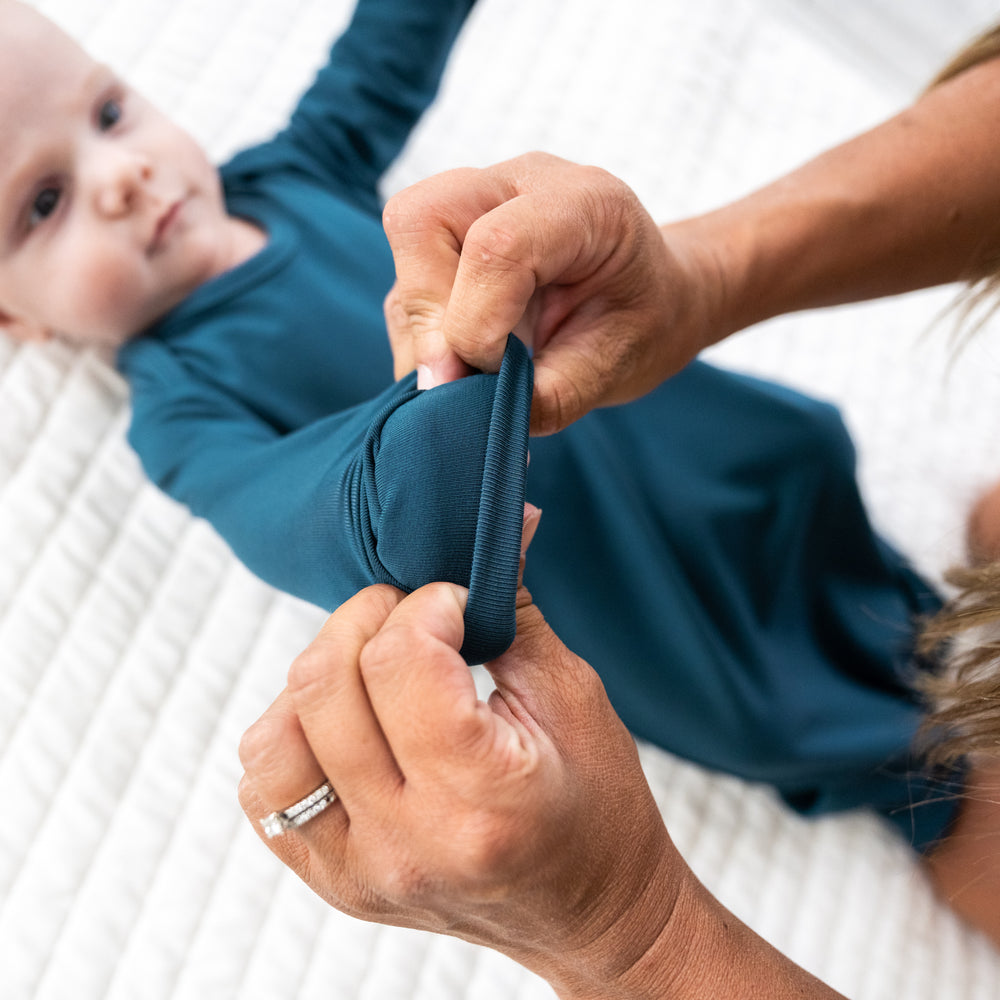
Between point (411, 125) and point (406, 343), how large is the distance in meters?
0.51

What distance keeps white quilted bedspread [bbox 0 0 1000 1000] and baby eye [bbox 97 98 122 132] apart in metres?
0.20

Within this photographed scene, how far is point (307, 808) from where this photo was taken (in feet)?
1.24

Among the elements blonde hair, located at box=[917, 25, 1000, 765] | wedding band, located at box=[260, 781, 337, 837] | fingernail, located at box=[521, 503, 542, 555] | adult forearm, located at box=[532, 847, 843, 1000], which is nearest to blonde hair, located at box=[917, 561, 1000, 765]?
blonde hair, located at box=[917, 25, 1000, 765]

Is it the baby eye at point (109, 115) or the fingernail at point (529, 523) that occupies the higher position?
the baby eye at point (109, 115)

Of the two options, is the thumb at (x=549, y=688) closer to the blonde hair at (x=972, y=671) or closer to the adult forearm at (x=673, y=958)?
the adult forearm at (x=673, y=958)

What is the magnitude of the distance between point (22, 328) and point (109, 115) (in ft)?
0.70

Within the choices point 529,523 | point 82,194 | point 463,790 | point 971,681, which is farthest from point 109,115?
point 971,681

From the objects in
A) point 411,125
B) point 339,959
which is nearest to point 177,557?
point 339,959

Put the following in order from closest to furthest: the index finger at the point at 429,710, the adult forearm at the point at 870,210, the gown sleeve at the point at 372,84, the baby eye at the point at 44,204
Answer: the index finger at the point at 429,710 < the adult forearm at the point at 870,210 < the baby eye at the point at 44,204 < the gown sleeve at the point at 372,84

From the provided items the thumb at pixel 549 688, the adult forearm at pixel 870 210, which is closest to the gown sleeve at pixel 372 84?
the adult forearm at pixel 870 210

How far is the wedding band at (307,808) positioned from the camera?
0.38 metres

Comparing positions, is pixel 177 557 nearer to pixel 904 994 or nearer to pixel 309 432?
pixel 309 432

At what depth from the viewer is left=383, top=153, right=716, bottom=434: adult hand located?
428mm

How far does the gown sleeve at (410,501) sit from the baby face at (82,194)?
28cm
